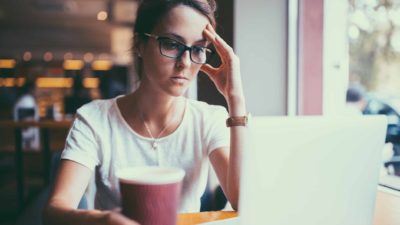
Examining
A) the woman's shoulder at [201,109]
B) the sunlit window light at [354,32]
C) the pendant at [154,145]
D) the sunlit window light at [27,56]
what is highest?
the sunlit window light at [27,56]

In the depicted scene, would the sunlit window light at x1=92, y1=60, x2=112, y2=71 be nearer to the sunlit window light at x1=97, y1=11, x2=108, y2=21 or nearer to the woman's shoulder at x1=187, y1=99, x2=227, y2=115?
the sunlit window light at x1=97, y1=11, x2=108, y2=21

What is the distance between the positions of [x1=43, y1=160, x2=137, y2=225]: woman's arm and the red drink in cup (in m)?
0.13

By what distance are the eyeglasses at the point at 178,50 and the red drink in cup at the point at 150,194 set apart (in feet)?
2.26

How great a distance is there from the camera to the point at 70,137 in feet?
4.15

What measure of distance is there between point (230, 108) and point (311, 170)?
0.53 meters

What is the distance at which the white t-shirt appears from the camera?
1311mm

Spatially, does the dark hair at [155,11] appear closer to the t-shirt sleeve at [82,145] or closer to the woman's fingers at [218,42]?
the woman's fingers at [218,42]

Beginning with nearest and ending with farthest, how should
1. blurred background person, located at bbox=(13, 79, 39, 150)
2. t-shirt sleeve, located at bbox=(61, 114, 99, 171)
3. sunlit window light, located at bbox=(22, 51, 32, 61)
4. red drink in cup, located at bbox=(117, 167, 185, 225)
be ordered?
red drink in cup, located at bbox=(117, 167, 185, 225), t-shirt sleeve, located at bbox=(61, 114, 99, 171), blurred background person, located at bbox=(13, 79, 39, 150), sunlit window light, located at bbox=(22, 51, 32, 61)

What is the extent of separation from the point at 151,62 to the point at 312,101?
1.59 meters

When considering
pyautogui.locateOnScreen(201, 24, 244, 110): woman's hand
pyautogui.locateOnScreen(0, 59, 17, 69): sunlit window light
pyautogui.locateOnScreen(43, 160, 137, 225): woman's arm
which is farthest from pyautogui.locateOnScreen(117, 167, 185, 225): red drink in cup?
pyautogui.locateOnScreen(0, 59, 17, 69): sunlit window light

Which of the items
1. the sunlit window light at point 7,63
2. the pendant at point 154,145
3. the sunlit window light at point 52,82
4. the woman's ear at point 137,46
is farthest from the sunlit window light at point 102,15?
the pendant at point 154,145

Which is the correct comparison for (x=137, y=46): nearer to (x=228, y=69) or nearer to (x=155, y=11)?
(x=155, y=11)

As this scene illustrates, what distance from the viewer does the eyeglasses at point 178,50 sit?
1240 millimetres

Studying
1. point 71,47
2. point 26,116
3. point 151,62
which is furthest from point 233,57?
point 71,47
